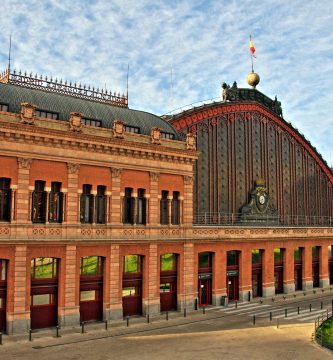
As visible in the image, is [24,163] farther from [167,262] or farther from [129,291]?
[167,262]

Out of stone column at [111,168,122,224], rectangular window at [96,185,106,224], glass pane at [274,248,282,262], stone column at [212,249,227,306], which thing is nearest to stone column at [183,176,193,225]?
stone column at [212,249,227,306]

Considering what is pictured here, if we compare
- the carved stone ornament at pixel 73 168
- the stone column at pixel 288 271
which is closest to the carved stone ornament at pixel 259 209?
the stone column at pixel 288 271

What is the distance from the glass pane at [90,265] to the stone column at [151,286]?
441 centimetres

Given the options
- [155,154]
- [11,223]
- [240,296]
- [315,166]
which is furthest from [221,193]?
[11,223]

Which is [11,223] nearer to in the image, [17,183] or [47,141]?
[17,183]

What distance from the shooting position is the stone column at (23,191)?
31.8 m

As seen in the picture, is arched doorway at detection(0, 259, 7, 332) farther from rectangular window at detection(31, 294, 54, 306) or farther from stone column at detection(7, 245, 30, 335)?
rectangular window at detection(31, 294, 54, 306)

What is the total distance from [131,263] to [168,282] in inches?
172

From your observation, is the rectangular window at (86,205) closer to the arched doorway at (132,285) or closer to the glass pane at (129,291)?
the arched doorway at (132,285)

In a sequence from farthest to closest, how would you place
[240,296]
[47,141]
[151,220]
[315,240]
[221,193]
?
1. [315,240]
2. [221,193]
3. [240,296]
4. [151,220]
5. [47,141]

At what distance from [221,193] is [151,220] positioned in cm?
1523

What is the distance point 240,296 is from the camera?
46750 millimetres

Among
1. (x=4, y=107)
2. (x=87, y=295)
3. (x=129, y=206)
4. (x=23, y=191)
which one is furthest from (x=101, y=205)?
(x=4, y=107)

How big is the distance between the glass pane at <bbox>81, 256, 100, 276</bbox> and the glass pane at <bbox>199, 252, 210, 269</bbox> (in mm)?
11645
